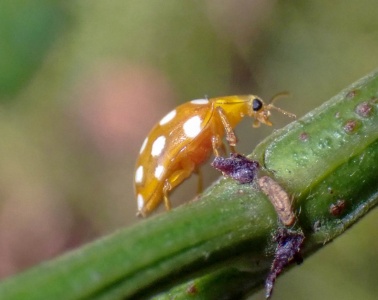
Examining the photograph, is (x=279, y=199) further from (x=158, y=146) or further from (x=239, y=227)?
(x=158, y=146)

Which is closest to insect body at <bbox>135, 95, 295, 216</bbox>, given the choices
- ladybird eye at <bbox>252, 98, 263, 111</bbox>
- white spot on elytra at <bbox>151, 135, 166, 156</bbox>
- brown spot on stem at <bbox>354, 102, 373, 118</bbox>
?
white spot on elytra at <bbox>151, 135, 166, 156</bbox>

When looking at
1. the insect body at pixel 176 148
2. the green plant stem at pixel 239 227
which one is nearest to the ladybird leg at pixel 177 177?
the insect body at pixel 176 148

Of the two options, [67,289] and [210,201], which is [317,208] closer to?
[210,201]

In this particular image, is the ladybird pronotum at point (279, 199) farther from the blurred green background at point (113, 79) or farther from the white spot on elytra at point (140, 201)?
the blurred green background at point (113, 79)

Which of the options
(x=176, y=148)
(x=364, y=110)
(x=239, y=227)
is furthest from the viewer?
(x=176, y=148)

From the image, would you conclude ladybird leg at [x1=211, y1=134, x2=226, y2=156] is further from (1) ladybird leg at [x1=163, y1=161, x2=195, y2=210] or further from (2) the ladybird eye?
(2) the ladybird eye

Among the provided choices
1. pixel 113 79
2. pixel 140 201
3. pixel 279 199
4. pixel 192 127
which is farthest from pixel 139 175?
pixel 113 79
